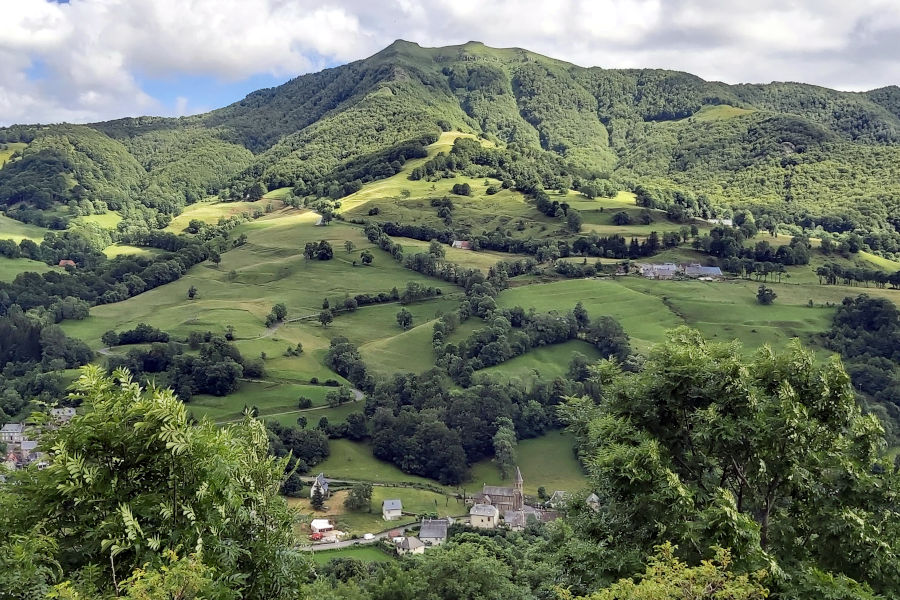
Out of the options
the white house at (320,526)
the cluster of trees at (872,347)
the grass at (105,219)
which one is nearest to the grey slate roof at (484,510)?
the white house at (320,526)

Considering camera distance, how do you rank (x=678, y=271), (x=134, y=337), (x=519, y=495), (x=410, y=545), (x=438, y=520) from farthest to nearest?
(x=678, y=271)
(x=134, y=337)
(x=519, y=495)
(x=438, y=520)
(x=410, y=545)

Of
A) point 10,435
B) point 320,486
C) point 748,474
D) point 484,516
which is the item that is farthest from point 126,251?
point 748,474

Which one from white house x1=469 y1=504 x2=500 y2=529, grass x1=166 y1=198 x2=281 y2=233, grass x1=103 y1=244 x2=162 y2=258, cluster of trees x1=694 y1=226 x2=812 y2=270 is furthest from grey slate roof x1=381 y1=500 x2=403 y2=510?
grass x1=166 y1=198 x2=281 y2=233

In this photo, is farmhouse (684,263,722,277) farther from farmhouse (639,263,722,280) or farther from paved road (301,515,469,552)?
paved road (301,515,469,552)

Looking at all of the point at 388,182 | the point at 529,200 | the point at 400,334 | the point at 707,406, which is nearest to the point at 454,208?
the point at 529,200

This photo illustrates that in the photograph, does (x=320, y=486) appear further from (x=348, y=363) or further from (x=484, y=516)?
(x=348, y=363)

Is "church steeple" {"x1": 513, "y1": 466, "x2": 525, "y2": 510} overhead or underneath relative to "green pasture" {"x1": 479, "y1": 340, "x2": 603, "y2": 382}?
underneath

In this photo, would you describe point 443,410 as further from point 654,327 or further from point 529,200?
point 529,200
